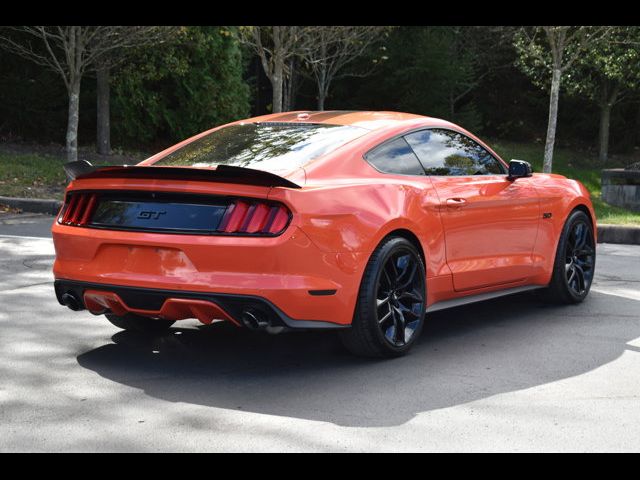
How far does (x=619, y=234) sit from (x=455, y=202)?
23.9 feet

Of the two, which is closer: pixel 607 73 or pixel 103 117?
pixel 103 117

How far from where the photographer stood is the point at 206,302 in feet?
16.8

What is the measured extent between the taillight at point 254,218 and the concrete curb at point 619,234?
344 inches

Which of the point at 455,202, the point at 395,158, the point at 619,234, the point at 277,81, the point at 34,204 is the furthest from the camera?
the point at 277,81

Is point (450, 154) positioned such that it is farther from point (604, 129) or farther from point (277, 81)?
point (604, 129)

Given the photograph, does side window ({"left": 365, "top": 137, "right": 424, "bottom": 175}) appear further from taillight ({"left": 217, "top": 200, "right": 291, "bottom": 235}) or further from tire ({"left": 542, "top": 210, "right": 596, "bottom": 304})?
tire ({"left": 542, "top": 210, "right": 596, "bottom": 304})

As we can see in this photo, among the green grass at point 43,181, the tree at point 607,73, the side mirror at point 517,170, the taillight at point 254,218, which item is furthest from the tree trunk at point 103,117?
the taillight at point 254,218

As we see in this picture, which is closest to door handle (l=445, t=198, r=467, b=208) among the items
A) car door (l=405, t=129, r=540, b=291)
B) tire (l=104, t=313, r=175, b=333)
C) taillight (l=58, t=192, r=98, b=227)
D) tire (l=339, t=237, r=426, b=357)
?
car door (l=405, t=129, r=540, b=291)

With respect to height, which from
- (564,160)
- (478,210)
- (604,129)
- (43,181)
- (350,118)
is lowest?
(564,160)

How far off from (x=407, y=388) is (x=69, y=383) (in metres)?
1.73

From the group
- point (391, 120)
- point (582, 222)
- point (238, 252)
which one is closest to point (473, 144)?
A: point (391, 120)

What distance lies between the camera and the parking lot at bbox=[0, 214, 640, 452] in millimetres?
4348

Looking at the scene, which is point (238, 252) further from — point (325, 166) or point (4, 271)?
point (4, 271)

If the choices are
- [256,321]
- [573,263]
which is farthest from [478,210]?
[256,321]
